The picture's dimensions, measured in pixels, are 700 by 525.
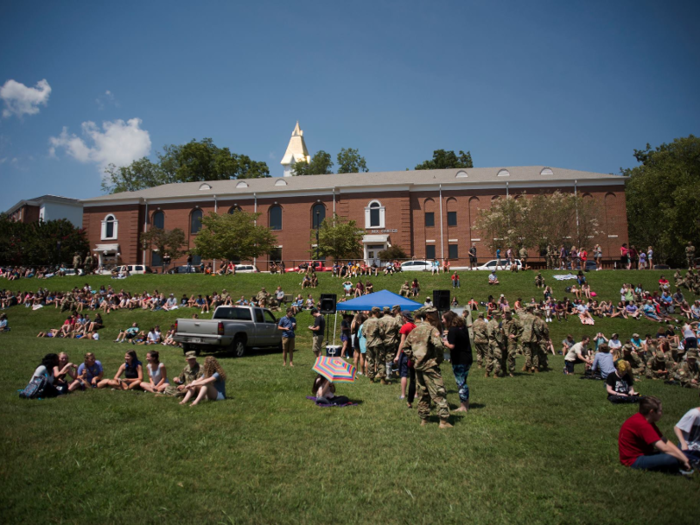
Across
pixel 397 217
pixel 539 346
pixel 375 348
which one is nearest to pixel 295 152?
pixel 397 217

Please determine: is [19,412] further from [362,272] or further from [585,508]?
[362,272]

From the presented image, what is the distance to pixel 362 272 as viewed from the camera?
3297 cm

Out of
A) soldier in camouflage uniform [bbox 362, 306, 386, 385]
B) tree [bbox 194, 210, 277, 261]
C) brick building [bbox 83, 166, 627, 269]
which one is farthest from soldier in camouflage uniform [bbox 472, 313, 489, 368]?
tree [bbox 194, 210, 277, 261]

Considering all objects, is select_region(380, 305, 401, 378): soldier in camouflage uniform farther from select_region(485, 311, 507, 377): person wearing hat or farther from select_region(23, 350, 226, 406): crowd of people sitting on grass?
select_region(23, 350, 226, 406): crowd of people sitting on grass

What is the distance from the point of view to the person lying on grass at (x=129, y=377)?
8.79 meters

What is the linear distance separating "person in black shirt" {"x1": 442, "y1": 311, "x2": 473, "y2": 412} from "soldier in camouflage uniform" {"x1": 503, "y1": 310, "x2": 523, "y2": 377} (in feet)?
15.4

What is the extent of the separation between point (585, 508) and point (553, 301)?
20.9m

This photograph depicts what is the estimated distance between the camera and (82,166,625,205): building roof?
4488cm

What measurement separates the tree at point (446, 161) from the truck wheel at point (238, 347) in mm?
57236

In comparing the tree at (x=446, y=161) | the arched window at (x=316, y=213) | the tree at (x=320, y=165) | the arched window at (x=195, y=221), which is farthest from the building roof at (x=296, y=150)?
the arched window at (x=316, y=213)

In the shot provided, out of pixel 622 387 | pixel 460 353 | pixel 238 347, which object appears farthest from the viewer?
pixel 238 347

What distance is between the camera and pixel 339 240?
4091cm

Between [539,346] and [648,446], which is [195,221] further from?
[648,446]

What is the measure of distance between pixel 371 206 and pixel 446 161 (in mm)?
27013
